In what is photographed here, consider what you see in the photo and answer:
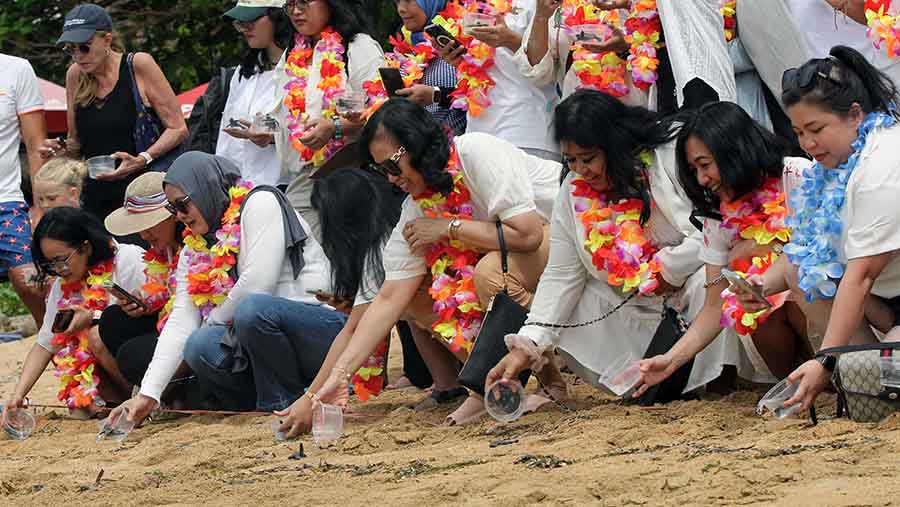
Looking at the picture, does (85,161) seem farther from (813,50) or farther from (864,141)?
(864,141)

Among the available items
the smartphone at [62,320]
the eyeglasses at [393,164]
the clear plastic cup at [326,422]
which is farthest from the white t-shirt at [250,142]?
the clear plastic cup at [326,422]

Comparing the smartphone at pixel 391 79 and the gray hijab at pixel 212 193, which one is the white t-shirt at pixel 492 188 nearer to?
the gray hijab at pixel 212 193

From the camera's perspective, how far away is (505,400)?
18.2 ft

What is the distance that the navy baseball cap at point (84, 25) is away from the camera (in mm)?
7895

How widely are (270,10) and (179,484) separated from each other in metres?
3.06

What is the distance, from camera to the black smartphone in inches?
261

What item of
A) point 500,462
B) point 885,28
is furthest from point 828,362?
point 885,28

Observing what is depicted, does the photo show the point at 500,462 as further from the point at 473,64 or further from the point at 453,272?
the point at 473,64

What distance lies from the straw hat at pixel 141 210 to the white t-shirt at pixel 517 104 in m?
1.51

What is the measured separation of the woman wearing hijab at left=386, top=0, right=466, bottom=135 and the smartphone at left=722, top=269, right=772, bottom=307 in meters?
2.17

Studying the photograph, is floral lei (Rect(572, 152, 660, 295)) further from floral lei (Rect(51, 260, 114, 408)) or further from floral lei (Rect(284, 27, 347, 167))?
floral lei (Rect(51, 260, 114, 408))

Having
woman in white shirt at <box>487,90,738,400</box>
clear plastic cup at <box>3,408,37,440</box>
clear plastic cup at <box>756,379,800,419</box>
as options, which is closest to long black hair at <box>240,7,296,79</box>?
clear plastic cup at <box>3,408,37,440</box>

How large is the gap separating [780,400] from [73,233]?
3.76 metres

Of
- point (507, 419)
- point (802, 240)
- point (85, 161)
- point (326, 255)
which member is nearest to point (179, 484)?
point (507, 419)
